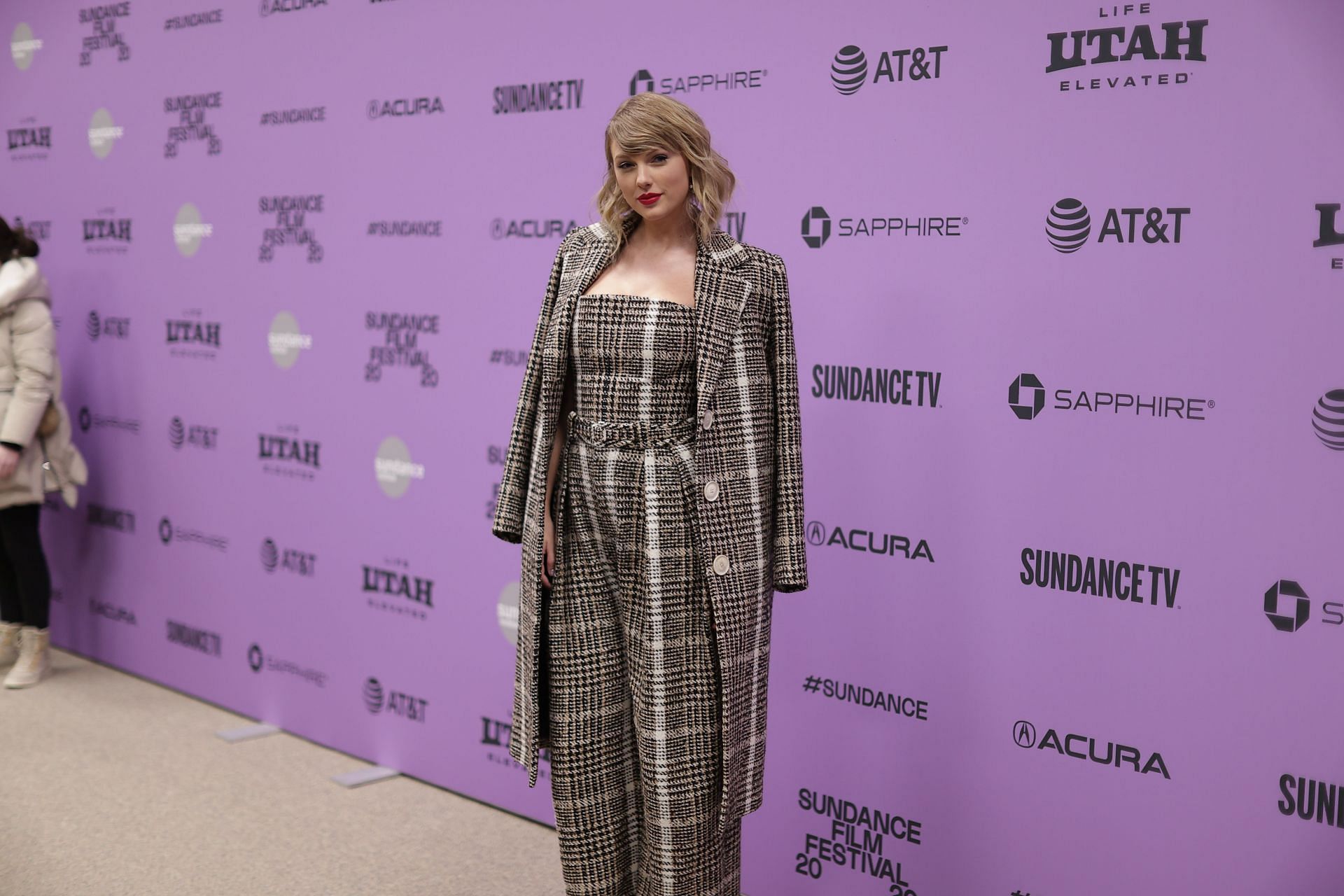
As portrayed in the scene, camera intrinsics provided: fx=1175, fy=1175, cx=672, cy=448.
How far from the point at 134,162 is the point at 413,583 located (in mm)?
2109

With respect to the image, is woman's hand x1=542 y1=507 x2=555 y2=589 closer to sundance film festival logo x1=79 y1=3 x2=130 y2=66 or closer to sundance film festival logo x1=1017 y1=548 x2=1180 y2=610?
→ sundance film festival logo x1=1017 y1=548 x2=1180 y2=610

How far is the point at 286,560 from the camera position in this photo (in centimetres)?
404

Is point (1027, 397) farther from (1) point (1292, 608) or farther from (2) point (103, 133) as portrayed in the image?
(2) point (103, 133)

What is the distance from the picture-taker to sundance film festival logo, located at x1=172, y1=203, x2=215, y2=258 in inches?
166

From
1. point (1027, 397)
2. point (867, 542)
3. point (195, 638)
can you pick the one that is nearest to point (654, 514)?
point (867, 542)

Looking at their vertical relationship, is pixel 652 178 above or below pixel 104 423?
above

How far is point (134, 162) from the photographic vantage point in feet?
14.6

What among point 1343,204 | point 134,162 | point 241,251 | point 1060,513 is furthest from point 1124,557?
point 134,162

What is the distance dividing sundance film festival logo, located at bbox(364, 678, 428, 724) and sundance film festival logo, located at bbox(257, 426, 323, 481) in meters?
0.73

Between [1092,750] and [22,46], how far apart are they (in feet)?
16.0

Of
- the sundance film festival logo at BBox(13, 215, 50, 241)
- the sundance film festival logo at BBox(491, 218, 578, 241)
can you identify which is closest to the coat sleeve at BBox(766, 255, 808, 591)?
the sundance film festival logo at BBox(491, 218, 578, 241)

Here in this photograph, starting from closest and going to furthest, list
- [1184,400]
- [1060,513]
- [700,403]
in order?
[700,403] → [1184,400] → [1060,513]

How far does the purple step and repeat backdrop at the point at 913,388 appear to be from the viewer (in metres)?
2.23

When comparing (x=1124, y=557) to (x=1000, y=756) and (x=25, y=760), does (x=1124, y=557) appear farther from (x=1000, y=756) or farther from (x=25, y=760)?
(x=25, y=760)
